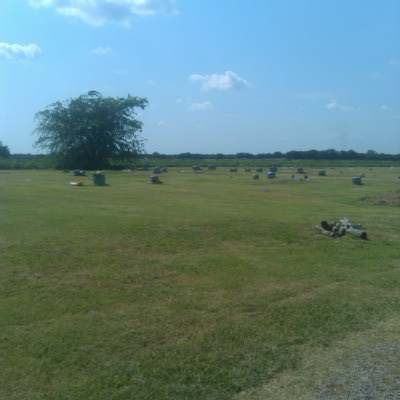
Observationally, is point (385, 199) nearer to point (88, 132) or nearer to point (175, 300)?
point (175, 300)

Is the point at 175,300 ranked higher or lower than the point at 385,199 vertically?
lower

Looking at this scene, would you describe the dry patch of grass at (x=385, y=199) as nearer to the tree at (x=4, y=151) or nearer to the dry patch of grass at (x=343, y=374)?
the dry patch of grass at (x=343, y=374)

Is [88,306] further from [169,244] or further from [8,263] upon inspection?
[169,244]

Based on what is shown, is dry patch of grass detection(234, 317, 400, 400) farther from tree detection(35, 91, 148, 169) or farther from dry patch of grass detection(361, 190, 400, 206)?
tree detection(35, 91, 148, 169)

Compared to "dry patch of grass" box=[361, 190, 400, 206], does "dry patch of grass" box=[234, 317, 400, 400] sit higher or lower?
lower

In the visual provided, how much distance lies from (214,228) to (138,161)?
5599 cm

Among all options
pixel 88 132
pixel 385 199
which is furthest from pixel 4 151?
pixel 385 199

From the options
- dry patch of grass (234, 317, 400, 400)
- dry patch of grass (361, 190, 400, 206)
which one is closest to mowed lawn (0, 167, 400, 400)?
dry patch of grass (234, 317, 400, 400)

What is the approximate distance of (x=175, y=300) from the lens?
8039 millimetres

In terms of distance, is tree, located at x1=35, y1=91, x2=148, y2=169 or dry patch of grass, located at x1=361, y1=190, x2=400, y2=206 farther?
tree, located at x1=35, y1=91, x2=148, y2=169

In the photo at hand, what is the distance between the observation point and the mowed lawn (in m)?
5.63

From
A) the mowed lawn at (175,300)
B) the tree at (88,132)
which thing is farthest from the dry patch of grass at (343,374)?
the tree at (88,132)

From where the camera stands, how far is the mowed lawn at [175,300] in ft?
18.5

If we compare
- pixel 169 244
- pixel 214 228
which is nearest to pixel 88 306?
pixel 169 244
